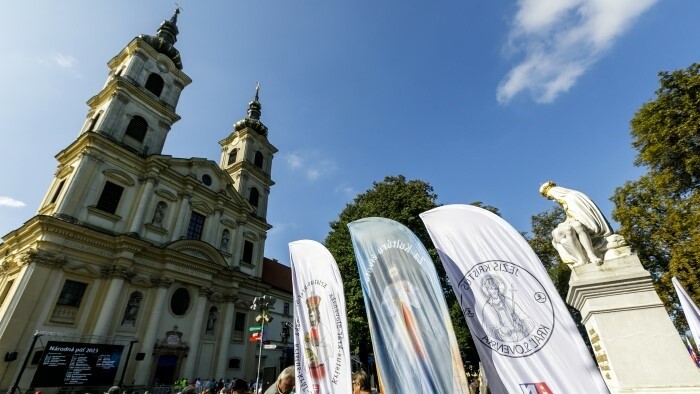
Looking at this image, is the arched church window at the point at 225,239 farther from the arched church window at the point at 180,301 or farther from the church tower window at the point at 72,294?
the church tower window at the point at 72,294

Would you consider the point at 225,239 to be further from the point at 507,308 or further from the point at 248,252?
the point at 507,308

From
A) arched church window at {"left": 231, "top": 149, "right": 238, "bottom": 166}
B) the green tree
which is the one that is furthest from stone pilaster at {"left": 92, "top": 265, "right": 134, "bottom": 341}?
the green tree

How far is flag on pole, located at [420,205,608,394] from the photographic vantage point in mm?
2967

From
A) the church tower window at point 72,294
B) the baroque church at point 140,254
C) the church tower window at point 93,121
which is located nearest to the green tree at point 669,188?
the baroque church at point 140,254

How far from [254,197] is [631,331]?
1268 inches

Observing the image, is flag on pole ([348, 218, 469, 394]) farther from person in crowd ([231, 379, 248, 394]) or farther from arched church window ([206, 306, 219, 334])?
arched church window ([206, 306, 219, 334])

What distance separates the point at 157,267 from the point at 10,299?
21.8 ft

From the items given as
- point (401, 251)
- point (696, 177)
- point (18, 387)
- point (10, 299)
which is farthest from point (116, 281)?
point (696, 177)

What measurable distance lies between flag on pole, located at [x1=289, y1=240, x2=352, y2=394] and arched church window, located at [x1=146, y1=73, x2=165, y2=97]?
1089 inches

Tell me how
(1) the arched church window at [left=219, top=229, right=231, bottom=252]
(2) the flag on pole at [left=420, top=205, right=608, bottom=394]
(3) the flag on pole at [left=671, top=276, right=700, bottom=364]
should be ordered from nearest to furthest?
(2) the flag on pole at [left=420, top=205, right=608, bottom=394] → (3) the flag on pole at [left=671, top=276, right=700, bottom=364] → (1) the arched church window at [left=219, top=229, right=231, bottom=252]

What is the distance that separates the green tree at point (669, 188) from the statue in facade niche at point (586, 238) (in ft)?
42.8

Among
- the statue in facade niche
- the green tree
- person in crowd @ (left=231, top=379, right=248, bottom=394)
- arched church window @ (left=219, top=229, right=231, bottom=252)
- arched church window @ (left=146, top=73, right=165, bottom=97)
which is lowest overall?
person in crowd @ (left=231, top=379, right=248, bottom=394)

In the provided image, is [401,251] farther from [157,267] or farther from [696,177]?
[157,267]

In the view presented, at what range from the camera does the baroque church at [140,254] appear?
54.1ft
